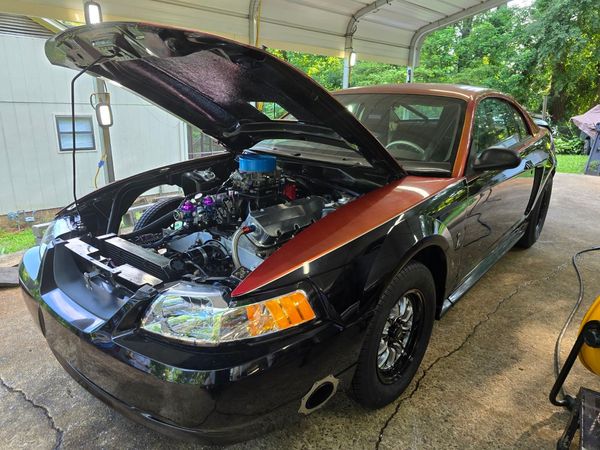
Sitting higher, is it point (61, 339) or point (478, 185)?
point (478, 185)

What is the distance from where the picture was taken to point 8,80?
5516 millimetres

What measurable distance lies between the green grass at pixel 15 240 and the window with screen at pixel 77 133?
4.53 ft

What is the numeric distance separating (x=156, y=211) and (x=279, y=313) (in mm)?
1576

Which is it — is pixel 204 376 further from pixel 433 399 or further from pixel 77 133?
pixel 77 133

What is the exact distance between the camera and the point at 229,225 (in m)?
2.17

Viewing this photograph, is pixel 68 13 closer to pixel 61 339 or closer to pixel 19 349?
pixel 19 349

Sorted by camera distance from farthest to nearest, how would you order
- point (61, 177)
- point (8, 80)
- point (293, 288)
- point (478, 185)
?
point (61, 177)
point (8, 80)
point (478, 185)
point (293, 288)

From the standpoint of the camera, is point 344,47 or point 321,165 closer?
point 321,165

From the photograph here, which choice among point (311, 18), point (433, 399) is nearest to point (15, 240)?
point (311, 18)

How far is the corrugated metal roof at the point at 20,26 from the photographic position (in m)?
5.02

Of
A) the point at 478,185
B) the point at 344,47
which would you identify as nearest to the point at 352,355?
the point at 478,185

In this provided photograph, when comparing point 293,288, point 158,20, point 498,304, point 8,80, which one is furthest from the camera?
point 8,80

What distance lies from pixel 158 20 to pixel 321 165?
315 cm

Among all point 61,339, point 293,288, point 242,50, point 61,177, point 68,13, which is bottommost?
point 61,177
